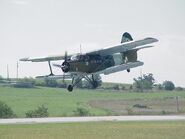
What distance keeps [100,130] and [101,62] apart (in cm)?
733

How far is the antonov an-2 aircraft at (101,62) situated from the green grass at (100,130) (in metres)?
4.41

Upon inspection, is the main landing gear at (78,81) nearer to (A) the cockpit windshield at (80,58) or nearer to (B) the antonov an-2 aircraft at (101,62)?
(B) the antonov an-2 aircraft at (101,62)

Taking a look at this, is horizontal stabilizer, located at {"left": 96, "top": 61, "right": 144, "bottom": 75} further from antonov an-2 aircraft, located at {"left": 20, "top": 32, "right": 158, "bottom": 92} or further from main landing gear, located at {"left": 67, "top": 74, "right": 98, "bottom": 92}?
main landing gear, located at {"left": 67, "top": 74, "right": 98, "bottom": 92}

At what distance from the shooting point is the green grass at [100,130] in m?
42.1

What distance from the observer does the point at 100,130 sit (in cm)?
4619

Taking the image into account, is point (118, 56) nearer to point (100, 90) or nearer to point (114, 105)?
point (114, 105)

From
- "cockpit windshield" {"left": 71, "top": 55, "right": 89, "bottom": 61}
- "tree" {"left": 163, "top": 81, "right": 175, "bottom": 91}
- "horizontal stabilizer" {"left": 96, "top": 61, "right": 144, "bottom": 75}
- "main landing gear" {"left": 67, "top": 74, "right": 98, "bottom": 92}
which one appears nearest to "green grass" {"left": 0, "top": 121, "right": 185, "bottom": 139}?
"main landing gear" {"left": 67, "top": 74, "right": 98, "bottom": 92}

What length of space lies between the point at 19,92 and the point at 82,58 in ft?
262

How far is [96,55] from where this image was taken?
5016cm

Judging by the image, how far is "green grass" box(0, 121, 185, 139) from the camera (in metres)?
42.1

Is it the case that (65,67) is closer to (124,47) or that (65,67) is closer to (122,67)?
(122,67)

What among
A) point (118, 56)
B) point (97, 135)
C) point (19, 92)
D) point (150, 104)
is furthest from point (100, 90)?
point (97, 135)

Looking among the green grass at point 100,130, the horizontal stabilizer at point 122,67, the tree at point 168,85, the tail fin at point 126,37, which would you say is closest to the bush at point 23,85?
the tree at point 168,85

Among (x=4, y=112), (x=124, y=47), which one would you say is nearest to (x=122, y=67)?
(x=124, y=47)
